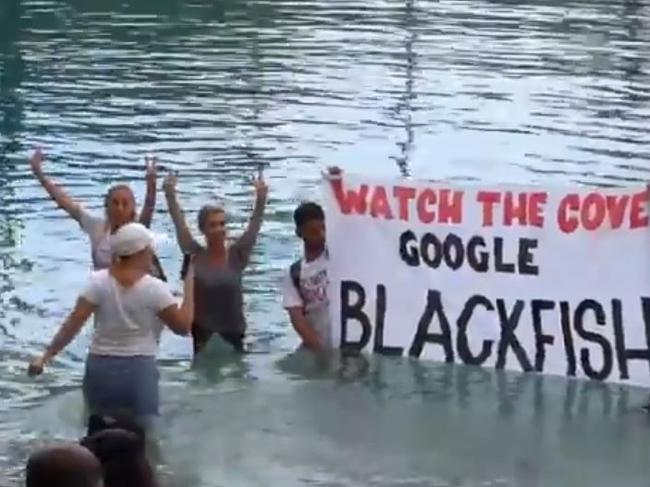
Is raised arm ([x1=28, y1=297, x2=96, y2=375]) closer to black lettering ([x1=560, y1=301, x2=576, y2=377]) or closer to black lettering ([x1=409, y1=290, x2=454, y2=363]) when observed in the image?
black lettering ([x1=409, y1=290, x2=454, y2=363])

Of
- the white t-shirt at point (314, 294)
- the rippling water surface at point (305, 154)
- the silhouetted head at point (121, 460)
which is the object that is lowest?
the rippling water surface at point (305, 154)

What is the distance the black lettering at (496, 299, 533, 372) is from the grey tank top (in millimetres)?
1693

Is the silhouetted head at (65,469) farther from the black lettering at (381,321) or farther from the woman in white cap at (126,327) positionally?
the black lettering at (381,321)

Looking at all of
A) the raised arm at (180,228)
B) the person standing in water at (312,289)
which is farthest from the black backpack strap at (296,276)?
the raised arm at (180,228)

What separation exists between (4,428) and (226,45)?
19.1m

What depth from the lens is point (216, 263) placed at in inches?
426

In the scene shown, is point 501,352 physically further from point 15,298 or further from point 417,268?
point 15,298

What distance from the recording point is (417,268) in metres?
10.8

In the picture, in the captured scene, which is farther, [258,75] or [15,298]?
[258,75]

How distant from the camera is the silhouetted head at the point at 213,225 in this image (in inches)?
419

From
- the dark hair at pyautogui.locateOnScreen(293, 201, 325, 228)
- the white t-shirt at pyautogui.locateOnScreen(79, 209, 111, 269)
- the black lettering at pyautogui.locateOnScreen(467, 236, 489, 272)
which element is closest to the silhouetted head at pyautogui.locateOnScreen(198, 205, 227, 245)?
the dark hair at pyautogui.locateOnScreen(293, 201, 325, 228)

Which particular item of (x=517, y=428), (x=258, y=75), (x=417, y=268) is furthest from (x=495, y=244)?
(x=258, y=75)

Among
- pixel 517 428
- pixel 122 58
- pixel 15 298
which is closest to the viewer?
pixel 517 428

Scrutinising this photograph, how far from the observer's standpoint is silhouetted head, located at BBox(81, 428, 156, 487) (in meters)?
5.16
